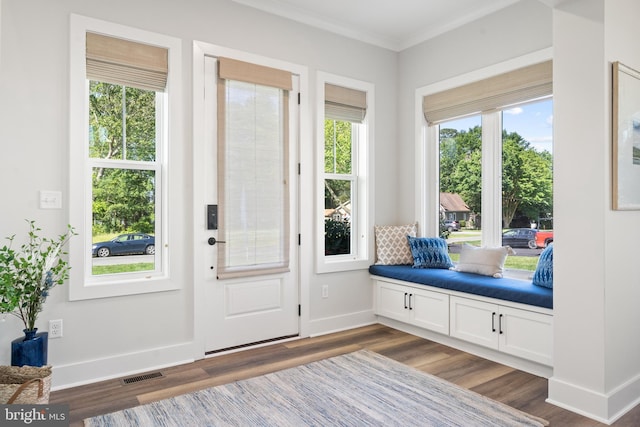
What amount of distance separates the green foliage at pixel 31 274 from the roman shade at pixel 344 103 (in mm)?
2563

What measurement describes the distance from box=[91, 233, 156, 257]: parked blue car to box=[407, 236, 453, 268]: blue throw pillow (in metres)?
2.48

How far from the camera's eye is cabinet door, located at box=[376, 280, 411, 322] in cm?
414

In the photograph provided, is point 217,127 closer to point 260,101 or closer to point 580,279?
point 260,101

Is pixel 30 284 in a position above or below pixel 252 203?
below

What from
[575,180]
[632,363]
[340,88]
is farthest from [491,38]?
[632,363]

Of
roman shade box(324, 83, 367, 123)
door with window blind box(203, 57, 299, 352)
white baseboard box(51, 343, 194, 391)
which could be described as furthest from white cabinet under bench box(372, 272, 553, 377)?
white baseboard box(51, 343, 194, 391)

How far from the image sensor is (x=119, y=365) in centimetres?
307

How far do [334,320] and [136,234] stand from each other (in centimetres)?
205

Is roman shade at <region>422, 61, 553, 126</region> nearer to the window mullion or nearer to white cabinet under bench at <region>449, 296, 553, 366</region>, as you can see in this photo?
the window mullion

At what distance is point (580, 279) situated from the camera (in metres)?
2.53

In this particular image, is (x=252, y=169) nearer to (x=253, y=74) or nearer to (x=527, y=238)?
(x=253, y=74)

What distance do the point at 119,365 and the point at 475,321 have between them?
2804mm

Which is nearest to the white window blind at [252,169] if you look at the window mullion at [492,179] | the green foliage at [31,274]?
the green foliage at [31,274]

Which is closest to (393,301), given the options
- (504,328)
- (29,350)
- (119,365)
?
(504,328)
